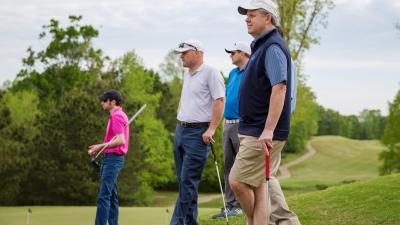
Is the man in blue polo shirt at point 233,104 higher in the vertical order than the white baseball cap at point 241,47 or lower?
lower

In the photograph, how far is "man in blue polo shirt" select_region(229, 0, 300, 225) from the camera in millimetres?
6188

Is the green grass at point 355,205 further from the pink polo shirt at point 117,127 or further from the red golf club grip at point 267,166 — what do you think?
the red golf club grip at point 267,166

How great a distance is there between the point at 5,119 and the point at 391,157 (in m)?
31.8

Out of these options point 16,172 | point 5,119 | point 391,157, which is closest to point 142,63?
point 5,119

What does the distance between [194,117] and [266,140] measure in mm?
2752

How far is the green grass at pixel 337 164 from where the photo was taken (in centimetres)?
6567

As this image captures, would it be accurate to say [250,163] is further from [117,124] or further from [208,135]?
[117,124]

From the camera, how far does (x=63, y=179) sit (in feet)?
143

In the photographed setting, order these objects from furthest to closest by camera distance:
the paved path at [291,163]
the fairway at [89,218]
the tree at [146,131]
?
1. the paved path at [291,163]
2. the tree at [146,131]
3. the fairway at [89,218]

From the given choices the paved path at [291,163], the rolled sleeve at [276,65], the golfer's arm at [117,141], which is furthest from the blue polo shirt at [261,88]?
the paved path at [291,163]

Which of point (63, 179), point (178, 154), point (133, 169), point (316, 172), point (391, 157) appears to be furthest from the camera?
point (316, 172)

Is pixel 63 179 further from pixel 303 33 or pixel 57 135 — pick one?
pixel 303 33

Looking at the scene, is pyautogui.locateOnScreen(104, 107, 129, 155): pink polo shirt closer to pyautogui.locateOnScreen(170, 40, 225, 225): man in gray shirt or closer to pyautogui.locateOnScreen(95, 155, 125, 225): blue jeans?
pyautogui.locateOnScreen(95, 155, 125, 225): blue jeans

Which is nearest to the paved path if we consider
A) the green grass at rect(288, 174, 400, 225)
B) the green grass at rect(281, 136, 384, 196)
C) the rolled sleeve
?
the green grass at rect(281, 136, 384, 196)
